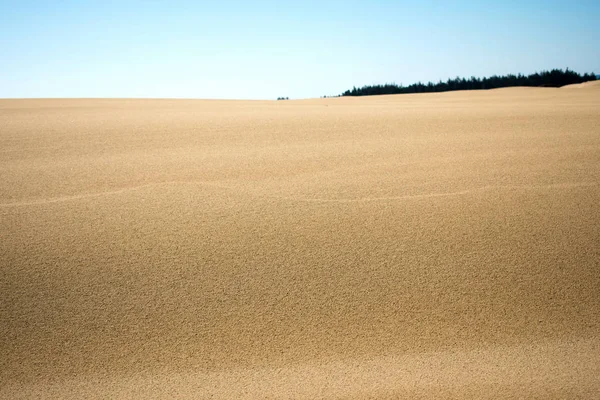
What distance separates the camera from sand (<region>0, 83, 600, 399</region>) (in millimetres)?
1785

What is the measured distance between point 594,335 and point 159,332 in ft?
5.56

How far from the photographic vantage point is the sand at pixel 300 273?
179cm

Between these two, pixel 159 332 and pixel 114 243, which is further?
pixel 114 243

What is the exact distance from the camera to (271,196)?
2.90 metres

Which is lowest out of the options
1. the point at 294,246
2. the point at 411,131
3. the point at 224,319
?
the point at 224,319

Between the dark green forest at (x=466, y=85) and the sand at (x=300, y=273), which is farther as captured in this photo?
the dark green forest at (x=466, y=85)

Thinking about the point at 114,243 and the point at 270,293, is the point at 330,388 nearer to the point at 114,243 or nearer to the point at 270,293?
the point at 270,293

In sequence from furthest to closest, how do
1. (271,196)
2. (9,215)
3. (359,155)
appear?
(359,155), (271,196), (9,215)

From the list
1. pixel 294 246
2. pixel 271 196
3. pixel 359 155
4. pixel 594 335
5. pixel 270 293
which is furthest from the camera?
pixel 359 155

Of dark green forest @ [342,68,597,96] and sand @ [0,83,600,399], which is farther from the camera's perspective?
dark green forest @ [342,68,597,96]

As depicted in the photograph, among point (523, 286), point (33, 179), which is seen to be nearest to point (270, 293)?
point (523, 286)

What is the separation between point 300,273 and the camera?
225 cm

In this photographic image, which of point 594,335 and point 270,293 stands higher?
point 270,293

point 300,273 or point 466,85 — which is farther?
point 466,85
